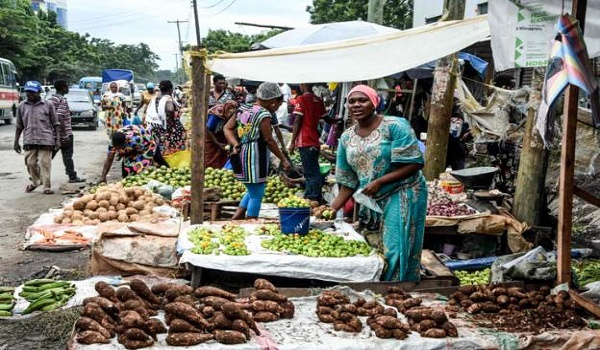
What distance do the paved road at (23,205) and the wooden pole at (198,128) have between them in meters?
1.75

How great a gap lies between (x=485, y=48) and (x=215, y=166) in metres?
9.30

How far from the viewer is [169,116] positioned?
11.4 metres

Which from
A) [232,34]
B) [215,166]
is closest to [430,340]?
[215,166]

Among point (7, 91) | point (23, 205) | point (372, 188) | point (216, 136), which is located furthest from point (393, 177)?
point (7, 91)

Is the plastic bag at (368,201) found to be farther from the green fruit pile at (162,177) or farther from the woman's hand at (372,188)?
the green fruit pile at (162,177)

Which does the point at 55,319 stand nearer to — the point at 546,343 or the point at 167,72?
the point at 546,343

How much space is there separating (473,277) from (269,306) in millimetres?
3035

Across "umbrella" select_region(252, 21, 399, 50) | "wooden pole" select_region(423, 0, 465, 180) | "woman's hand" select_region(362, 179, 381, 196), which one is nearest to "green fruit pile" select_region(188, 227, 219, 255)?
"woman's hand" select_region(362, 179, 381, 196)

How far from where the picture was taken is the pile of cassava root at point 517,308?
3996 millimetres

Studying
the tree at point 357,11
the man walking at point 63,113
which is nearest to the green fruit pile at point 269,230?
the man walking at point 63,113

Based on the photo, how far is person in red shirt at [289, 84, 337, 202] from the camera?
916cm

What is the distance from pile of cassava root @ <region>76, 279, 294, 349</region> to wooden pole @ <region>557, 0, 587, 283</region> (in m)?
2.07

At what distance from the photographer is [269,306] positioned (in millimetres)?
3949

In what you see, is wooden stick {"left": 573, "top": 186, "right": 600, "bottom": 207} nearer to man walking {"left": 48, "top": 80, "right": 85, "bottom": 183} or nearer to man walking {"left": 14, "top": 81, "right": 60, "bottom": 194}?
man walking {"left": 14, "top": 81, "right": 60, "bottom": 194}
